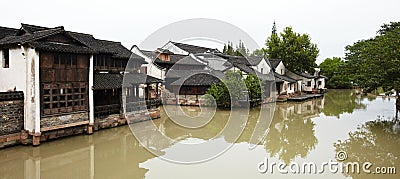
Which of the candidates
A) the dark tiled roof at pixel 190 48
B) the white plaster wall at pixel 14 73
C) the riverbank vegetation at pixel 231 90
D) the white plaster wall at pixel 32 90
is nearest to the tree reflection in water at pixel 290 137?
the riverbank vegetation at pixel 231 90

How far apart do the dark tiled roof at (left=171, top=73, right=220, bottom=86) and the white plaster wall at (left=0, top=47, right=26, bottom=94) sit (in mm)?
13562

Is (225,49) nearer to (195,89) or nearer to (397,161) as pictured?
(195,89)

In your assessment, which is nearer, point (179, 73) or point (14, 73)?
point (14, 73)

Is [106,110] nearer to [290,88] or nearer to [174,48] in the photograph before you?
[174,48]

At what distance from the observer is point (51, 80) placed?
38.3 ft

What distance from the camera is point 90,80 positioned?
13180 millimetres

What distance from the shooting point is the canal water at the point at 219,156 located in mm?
8617

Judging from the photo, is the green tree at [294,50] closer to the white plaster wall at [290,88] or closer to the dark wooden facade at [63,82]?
the white plaster wall at [290,88]

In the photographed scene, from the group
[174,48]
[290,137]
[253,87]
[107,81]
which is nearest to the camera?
[290,137]

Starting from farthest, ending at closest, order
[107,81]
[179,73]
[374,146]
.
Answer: [179,73]
[107,81]
[374,146]

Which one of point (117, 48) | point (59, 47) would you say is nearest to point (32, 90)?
point (59, 47)

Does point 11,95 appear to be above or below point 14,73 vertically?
below

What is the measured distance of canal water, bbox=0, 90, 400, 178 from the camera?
8.62 metres

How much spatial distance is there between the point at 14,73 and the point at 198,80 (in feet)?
47.5
